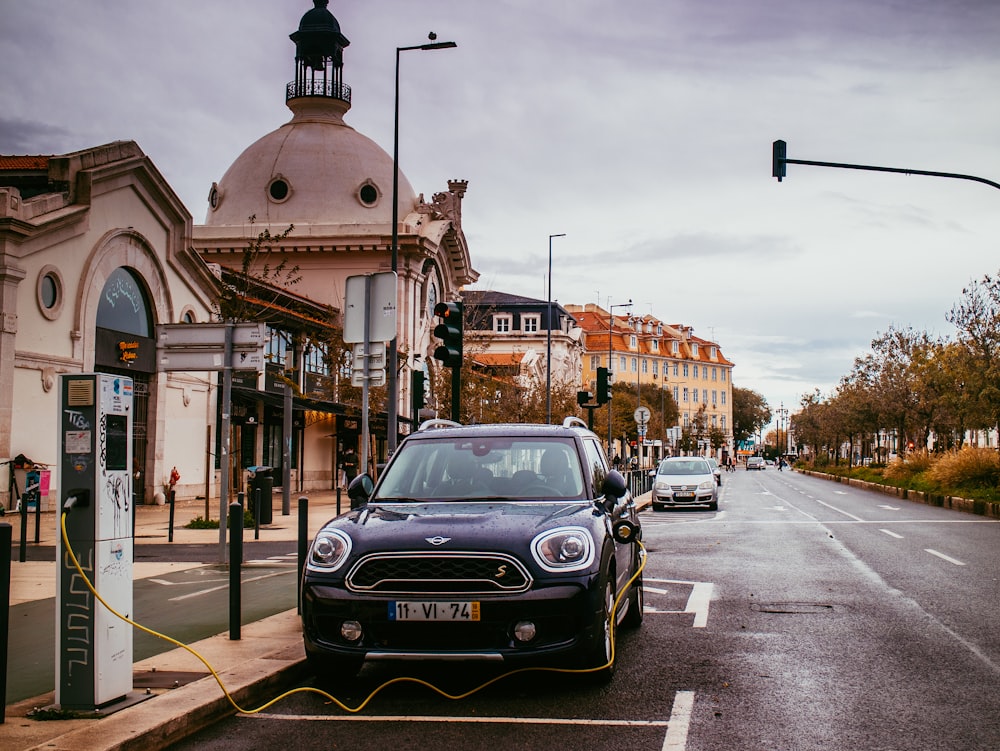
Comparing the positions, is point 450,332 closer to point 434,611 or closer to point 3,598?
point 434,611

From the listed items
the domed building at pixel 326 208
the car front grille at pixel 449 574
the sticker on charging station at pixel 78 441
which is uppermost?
the domed building at pixel 326 208

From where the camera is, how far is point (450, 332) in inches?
539

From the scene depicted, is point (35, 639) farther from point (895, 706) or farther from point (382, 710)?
point (895, 706)

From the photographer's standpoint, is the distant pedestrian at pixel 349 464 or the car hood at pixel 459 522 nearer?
the car hood at pixel 459 522

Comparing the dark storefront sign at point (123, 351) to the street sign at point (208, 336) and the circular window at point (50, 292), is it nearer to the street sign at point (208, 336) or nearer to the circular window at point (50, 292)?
the circular window at point (50, 292)

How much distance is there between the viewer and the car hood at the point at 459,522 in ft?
21.8

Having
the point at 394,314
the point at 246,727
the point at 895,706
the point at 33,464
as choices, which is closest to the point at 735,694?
the point at 895,706

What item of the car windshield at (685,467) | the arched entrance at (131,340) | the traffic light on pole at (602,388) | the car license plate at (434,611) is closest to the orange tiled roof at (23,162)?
the arched entrance at (131,340)

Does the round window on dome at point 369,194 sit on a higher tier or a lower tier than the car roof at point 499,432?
higher

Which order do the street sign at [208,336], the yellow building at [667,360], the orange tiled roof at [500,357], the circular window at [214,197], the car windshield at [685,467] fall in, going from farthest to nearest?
the yellow building at [667,360] < the orange tiled roof at [500,357] < the circular window at [214,197] < the car windshield at [685,467] < the street sign at [208,336]

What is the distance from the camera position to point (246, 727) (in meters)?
6.01

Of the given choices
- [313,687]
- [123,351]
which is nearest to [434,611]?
[313,687]

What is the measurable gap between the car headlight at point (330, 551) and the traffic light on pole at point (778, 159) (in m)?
14.2

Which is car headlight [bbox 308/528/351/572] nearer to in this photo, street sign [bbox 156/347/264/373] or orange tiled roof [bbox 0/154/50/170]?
street sign [bbox 156/347/264/373]
